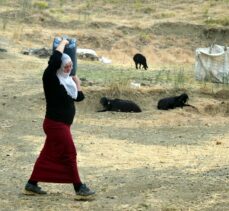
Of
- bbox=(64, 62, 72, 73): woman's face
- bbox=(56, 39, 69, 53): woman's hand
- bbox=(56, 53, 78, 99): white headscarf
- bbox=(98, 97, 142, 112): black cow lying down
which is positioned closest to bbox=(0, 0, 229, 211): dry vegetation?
bbox=(98, 97, 142, 112): black cow lying down

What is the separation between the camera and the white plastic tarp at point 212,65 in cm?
1970

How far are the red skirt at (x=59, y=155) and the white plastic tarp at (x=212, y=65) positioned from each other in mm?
13232

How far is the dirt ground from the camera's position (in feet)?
23.1

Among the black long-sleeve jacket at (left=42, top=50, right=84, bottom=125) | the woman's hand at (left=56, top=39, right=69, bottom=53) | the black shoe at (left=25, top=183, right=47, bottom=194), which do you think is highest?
the woman's hand at (left=56, top=39, right=69, bottom=53)

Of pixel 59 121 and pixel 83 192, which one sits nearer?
pixel 59 121

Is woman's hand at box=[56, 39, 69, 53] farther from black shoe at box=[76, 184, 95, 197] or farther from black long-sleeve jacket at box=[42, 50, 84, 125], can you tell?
black shoe at box=[76, 184, 95, 197]

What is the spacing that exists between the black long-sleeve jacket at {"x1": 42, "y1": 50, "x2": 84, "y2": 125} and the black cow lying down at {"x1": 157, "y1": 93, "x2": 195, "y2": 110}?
872cm

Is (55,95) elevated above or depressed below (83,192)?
above

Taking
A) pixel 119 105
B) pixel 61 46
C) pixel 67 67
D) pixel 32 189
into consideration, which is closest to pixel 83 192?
pixel 32 189

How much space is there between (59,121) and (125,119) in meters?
7.71

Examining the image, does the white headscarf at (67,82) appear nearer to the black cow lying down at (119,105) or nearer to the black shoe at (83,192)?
the black shoe at (83,192)

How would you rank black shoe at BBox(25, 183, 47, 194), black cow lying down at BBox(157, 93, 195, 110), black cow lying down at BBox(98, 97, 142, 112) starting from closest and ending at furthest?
black shoe at BBox(25, 183, 47, 194) → black cow lying down at BBox(98, 97, 142, 112) → black cow lying down at BBox(157, 93, 195, 110)

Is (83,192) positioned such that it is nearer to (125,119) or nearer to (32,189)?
(32,189)

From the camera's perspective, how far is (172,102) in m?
15.5
